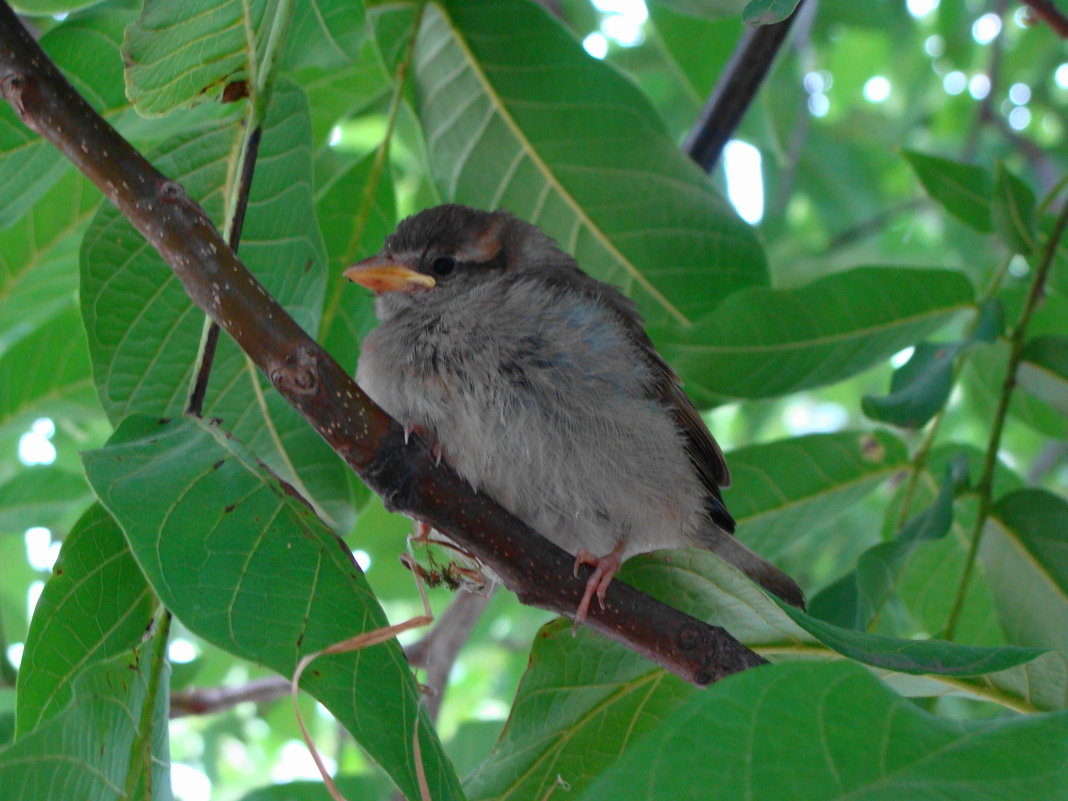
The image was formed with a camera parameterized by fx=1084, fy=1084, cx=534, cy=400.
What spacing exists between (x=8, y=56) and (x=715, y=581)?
1.58 m

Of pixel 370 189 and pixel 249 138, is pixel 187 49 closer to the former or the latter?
pixel 249 138

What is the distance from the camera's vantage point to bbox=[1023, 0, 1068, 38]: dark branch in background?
9.25 feet

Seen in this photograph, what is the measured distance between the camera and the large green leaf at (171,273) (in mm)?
2375

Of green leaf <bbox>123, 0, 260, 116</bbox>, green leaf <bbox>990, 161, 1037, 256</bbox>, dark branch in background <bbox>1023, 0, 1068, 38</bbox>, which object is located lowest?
green leaf <bbox>123, 0, 260, 116</bbox>

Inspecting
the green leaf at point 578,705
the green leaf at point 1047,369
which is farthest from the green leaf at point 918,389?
the green leaf at point 578,705

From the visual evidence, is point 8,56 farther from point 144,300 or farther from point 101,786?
point 101,786

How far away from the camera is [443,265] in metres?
3.37

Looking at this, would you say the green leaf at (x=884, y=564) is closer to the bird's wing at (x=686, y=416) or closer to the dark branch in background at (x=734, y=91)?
the bird's wing at (x=686, y=416)

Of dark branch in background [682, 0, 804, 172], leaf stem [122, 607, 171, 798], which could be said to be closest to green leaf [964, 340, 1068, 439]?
dark branch in background [682, 0, 804, 172]

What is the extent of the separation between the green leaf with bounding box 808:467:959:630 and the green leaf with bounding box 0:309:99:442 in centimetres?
232

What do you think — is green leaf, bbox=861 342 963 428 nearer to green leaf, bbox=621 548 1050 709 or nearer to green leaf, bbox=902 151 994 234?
green leaf, bbox=902 151 994 234

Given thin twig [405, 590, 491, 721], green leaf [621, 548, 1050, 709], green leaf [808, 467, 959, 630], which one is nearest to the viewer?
green leaf [621, 548, 1050, 709]

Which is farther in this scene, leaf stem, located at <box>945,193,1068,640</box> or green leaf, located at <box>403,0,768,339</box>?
green leaf, located at <box>403,0,768,339</box>

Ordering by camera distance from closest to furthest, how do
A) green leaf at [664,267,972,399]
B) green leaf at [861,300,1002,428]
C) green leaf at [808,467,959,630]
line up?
green leaf at [808,467,959,630], green leaf at [861,300,1002,428], green leaf at [664,267,972,399]
